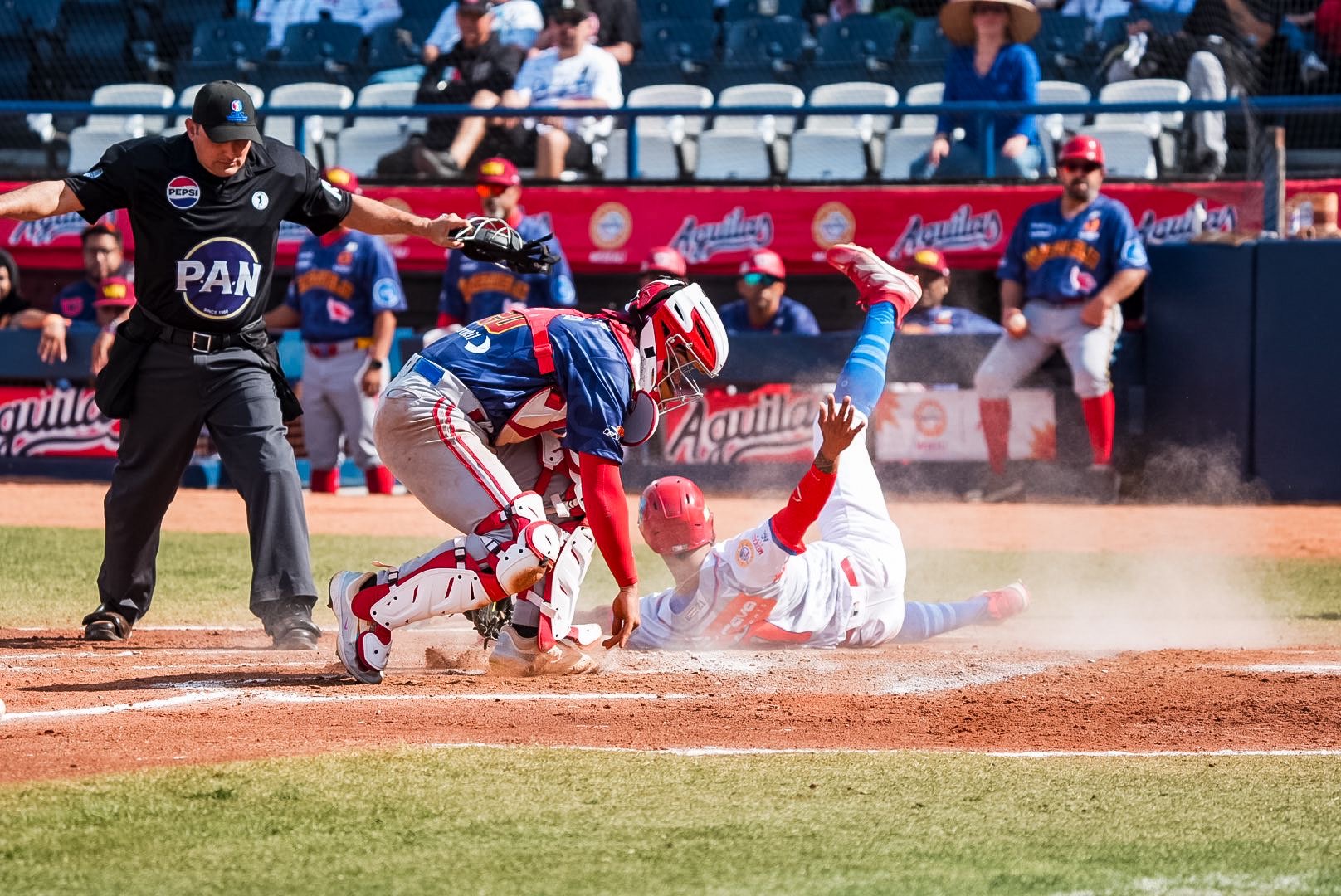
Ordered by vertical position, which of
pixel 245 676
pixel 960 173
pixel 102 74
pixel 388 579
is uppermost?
pixel 102 74

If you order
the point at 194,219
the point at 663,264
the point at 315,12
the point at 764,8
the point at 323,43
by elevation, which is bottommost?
the point at 194,219

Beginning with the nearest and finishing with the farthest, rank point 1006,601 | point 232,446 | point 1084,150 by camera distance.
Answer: point 232,446
point 1006,601
point 1084,150

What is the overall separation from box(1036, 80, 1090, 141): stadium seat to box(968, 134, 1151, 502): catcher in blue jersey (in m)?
1.88

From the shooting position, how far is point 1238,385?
41.1 feet

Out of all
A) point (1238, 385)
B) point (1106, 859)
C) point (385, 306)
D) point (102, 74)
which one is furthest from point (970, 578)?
point (102, 74)

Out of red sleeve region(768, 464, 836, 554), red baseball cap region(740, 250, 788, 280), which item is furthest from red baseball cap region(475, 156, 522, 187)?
red sleeve region(768, 464, 836, 554)

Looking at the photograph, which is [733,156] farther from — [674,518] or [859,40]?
[674,518]

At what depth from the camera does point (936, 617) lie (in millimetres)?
7293

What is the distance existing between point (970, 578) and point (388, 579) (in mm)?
4662

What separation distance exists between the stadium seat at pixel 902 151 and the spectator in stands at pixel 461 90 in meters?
3.40

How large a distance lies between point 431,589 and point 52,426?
9178 mm

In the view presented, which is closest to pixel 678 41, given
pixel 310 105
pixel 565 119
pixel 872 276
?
pixel 565 119

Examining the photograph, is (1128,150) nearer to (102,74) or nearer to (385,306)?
(385,306)

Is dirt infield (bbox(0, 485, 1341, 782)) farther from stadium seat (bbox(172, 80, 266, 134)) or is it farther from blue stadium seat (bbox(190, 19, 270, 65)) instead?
blue stadium seat (bbox(190, 19, 270, 65))
